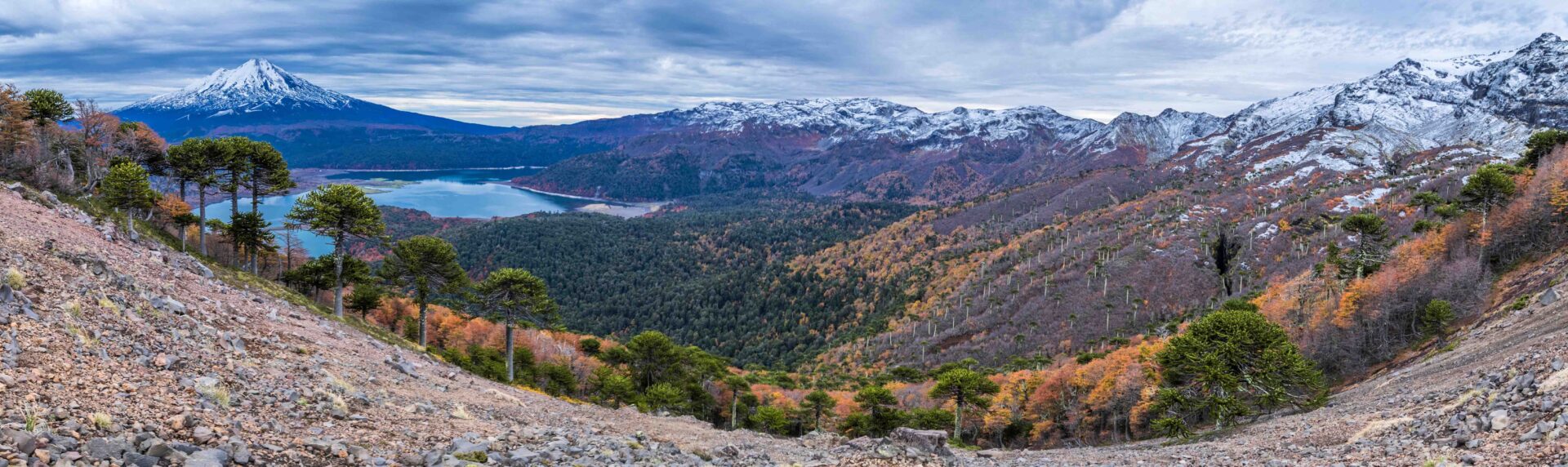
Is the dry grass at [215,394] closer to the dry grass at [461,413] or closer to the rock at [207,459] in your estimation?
the rock at [207,459]

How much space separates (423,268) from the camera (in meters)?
35.2

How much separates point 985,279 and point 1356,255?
2858 inches

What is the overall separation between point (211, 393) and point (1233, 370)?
33.3 metres

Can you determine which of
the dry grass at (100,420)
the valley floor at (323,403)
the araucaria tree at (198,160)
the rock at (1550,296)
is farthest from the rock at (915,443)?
the araucaria tree at (198,160)

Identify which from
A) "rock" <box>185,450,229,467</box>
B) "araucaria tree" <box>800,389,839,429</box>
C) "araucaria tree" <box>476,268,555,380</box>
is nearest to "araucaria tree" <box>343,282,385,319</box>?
"araucaria tree" <box>476,268,555,380</box>

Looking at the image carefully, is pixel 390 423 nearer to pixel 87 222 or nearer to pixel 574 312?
pixel 87 222

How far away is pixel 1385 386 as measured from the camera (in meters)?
24.0

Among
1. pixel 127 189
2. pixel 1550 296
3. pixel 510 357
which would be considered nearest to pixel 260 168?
pixel 127 189

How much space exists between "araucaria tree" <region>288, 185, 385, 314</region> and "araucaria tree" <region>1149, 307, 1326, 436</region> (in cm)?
3577

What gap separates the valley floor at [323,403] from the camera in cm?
835

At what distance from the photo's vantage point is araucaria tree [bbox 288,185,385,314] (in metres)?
32.6

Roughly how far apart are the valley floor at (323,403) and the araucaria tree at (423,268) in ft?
35.9

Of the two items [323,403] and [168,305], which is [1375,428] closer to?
[323,403]

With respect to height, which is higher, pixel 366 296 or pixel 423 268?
pixel 423 268
